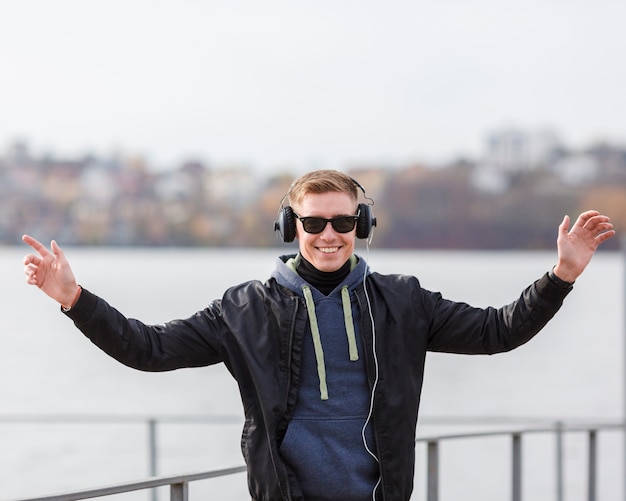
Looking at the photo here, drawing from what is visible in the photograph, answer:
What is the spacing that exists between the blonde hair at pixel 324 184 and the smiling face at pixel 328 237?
0.01 meters

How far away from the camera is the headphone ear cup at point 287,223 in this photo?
3.33 metres

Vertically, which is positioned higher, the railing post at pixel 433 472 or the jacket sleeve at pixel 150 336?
the jacket sleeve at pixel 150 336

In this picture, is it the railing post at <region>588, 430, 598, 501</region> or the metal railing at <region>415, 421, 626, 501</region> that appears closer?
the metal railing at <region>415, 421, 626, 501</region>

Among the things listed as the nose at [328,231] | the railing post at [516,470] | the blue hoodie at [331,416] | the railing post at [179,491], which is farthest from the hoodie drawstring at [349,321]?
the railing post at [516,470]

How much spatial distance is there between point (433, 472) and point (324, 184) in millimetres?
1702

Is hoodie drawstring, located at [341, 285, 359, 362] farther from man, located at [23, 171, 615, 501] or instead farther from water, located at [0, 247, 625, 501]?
water, located at [0, 247, 625, 501]

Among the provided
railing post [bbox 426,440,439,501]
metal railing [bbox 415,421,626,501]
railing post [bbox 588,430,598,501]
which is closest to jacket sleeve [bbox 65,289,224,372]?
metal railing [bbox 415,421,626,501]

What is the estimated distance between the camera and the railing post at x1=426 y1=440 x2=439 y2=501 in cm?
450

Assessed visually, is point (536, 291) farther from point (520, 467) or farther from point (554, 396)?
point (554, 396)

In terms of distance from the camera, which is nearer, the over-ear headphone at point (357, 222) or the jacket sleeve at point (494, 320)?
the jacket sleeve at point (494, 320)

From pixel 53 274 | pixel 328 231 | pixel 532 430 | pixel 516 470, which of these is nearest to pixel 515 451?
pixel 516 470

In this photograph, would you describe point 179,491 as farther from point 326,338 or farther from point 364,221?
point 364,221

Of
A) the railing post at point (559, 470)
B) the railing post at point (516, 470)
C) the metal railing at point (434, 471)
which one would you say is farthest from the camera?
the railing post at point (559, 470)

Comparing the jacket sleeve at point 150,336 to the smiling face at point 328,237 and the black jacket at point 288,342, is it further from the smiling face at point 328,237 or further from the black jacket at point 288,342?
the smiling face at point 328,237
